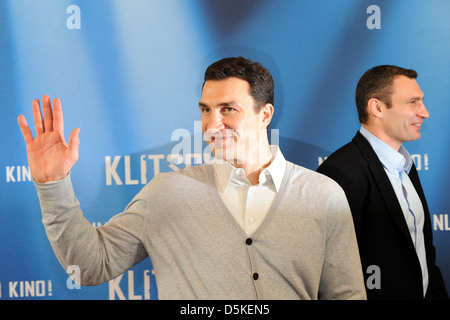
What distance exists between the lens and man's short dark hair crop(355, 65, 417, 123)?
253 centimetres

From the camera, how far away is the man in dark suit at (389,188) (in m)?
2.34

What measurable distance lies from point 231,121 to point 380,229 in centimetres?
94

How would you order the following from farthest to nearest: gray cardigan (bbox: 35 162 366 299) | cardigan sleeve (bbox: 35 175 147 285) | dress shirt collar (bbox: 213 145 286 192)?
dress shirt collar (bbox: 213 145 286 192)
gray cardigan (bbox: 35 162 366 299)
cardigan sleeve (bbox: 35 175 147 285)

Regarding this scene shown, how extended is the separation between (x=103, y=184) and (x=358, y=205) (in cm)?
128

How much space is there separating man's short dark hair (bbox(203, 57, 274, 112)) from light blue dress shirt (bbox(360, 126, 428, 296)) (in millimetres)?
755

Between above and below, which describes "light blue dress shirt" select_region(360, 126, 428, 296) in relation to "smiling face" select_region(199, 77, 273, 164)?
below

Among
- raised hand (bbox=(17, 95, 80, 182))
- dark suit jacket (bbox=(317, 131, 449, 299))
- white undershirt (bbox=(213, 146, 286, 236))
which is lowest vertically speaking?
dark suit jacket (bbox=(317, 131, 449, 299))

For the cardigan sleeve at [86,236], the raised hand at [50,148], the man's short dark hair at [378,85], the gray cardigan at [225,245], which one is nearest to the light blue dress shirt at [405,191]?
the man's short dark hair at [378,85]

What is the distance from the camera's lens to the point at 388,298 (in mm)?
2344

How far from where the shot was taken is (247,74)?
2.02 meters

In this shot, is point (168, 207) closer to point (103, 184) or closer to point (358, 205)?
point (103, 184)

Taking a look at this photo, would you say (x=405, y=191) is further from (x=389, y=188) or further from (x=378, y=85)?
(x=378, y=85)

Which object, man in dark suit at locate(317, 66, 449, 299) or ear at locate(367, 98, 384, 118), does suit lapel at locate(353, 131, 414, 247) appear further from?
ear at locate(367, 98, 384, 118)

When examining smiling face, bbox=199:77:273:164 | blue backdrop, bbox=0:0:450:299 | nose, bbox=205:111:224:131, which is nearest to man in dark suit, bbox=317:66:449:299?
blue backdrop, bbox=0:0:450:299
